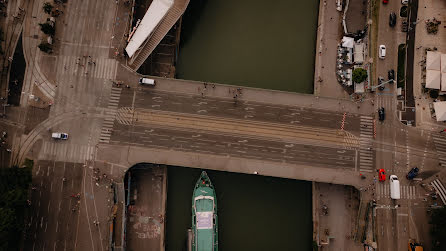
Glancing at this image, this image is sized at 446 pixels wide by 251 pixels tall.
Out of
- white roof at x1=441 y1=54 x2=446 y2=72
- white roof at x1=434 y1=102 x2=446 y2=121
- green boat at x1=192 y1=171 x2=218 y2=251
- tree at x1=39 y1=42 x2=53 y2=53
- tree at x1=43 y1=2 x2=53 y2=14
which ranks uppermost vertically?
tree at x1=43 y1=2 x2=53 y2=14

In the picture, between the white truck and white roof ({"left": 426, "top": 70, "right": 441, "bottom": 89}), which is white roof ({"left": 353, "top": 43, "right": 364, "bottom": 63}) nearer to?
white roof ({"left": 426, "top": 70, "right": 441, "bottom": 89})

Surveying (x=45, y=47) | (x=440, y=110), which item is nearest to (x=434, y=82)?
(x=440, y=110)

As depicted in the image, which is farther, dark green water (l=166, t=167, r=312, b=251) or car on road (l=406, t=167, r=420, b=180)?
dark green water (l=166, t=167, r=312, b=251)

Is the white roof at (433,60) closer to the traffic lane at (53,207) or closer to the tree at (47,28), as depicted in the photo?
the traffic lane at (53,207)

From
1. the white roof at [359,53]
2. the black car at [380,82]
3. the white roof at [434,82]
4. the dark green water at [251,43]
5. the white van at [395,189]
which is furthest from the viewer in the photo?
the dark green water at [251,43]

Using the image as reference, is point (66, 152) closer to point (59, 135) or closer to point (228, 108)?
point (59, 135)

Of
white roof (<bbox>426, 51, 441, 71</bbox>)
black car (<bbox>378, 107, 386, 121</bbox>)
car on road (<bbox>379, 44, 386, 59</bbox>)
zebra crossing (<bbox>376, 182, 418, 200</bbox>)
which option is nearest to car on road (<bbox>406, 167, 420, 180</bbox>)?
zebra crossing (<bbox>376, 182, 418, 200</bbox>)

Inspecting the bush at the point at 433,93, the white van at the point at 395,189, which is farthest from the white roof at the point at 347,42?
the white van at the point at 395,189

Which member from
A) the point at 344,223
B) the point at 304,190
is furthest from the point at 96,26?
the point at 344,223
